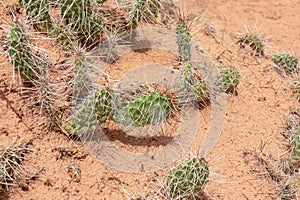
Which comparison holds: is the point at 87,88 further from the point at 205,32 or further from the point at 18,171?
the point at 205,32

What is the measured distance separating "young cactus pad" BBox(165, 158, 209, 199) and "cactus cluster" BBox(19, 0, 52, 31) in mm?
1584

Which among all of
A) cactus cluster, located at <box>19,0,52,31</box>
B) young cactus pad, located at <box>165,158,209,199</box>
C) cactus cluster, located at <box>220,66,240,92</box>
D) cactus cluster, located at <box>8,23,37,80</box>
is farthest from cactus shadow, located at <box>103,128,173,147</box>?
cactus cluster, located at <box>19,0,52,31</box>

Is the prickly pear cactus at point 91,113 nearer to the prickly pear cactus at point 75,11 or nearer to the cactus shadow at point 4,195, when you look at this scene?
the cactus shadow at point 4,195

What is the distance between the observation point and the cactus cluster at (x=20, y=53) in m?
2.90

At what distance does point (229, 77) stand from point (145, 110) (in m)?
1.12

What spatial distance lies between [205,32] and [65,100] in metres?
1.82

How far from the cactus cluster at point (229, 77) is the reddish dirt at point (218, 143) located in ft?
0.41

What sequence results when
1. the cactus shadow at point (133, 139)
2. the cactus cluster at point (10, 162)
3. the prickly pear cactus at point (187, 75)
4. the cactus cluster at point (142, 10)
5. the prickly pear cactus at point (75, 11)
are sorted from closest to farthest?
the cactus cluster at point (10, 162) → the cactus shadow at point (133, 139) → the prickly pear cactus at point (75, 11) → the prickly pear cactus at point (187, 75) → the cactus cluster at point (142, 10)

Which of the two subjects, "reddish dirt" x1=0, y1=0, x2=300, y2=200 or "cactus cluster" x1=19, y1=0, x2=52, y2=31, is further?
"cactus cluster" x1=19, y1=0, x2=52, y2=31

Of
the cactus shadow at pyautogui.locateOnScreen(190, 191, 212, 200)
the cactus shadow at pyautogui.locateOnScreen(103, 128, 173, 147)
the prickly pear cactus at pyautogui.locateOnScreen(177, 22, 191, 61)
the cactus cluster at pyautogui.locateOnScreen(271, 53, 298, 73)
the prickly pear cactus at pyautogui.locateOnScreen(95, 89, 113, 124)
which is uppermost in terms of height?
the prickly pear cactus at pyautogui.locateOnScreen(177, 22, 191, 61)

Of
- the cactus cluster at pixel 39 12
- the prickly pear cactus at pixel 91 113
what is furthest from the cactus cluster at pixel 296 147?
the cactus cluster at pixel 39 12

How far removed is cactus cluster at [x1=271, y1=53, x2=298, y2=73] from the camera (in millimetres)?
4328

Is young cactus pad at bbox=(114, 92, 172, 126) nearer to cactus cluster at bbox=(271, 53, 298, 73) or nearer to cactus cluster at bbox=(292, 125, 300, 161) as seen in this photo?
cactus cluster at bbox=(292, 125, 300, 161)

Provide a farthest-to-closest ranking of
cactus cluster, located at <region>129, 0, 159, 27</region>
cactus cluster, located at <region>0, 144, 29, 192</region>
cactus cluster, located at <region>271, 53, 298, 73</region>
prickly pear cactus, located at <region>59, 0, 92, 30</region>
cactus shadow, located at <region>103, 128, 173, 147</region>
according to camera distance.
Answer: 1. cactus cluster, located at <region>271, 53, 298, 73</region>
2. cactus cluster, located at <region>129, 0, 159, 27</region>
3. prickly pear cactus, located at <region>59, 0, 92, 30</region>
4. cactus shadow, located at <region>103, 128, 173, 147</region>
5. cactus cluster, located at <region>0, 144, 29, 192</region>
